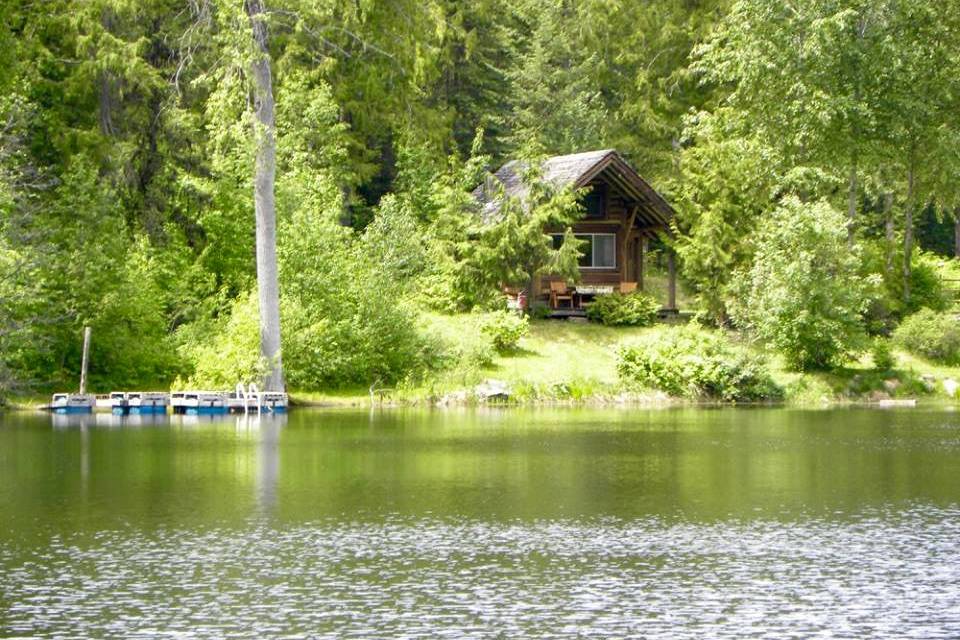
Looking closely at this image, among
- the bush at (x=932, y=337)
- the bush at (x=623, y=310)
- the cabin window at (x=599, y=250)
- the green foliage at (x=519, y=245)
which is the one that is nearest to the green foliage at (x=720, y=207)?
the bush at (x=623, y=310)

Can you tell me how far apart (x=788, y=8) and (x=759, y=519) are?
126 feet

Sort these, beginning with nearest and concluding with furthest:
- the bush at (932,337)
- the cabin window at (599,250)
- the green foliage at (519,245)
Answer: the bush at (932,337) < the green foliage at (519,245) < the cabin window at (599,250)

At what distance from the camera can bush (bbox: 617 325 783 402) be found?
51719 millimetres

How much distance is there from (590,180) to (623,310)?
19.9ft

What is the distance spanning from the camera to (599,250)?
2498 inches

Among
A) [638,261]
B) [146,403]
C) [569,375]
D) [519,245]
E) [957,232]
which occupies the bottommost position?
[146,403]

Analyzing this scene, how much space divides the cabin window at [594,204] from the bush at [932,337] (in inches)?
557

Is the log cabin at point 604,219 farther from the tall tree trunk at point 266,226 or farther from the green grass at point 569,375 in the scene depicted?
the tall tree trunk at point 266,226

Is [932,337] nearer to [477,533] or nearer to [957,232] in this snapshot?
[957,232]

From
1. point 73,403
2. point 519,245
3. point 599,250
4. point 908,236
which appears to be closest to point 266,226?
point 73,403

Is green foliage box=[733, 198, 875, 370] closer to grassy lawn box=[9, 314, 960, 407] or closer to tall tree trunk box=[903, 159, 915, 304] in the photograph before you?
grassy lawn box=[9, 314, 960, 407]

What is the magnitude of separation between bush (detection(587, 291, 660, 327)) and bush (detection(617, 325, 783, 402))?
6.46 metres

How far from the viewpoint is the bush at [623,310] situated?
59.3 meters

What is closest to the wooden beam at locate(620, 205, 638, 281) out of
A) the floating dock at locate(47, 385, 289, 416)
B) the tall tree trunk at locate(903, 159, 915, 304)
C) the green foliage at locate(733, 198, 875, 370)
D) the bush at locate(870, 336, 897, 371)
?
the green foliage at locate(733, 198, 875, 370)
